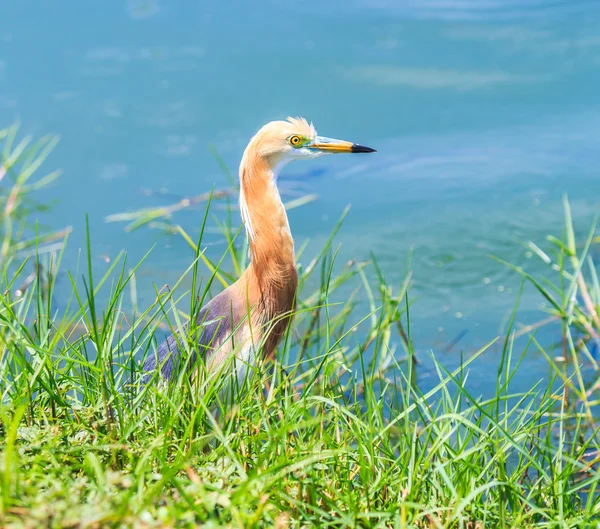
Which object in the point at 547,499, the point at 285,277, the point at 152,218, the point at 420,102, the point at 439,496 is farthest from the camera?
the point at 420,102

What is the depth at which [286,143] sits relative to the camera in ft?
8.99

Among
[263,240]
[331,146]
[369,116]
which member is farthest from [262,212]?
[369,116]

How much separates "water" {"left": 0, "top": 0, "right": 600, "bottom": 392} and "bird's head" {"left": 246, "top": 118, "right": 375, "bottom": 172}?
4.00ft

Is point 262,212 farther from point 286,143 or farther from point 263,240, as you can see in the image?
point 286,143

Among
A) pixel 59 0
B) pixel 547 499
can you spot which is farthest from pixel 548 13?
pixel 547 499

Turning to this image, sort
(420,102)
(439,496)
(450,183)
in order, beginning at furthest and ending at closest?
1. (420,102)
2. (450,183)
3. (439,496)

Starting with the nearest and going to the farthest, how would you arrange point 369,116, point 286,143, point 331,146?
point 286,143, point 331,146, point 369,116

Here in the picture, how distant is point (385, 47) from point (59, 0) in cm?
234

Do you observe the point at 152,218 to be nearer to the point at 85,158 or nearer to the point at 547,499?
the point at 85,158

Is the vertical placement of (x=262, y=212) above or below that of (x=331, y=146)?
below

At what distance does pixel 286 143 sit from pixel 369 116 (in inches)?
91.3

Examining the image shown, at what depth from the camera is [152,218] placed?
4273 millimetres

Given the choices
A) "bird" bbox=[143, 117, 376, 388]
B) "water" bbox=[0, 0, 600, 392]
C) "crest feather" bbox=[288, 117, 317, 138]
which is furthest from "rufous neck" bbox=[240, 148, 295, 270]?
"water" bbox=[0, 0, 600, 392]

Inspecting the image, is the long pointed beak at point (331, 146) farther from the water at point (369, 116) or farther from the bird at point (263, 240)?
the water at point (369, 116)
